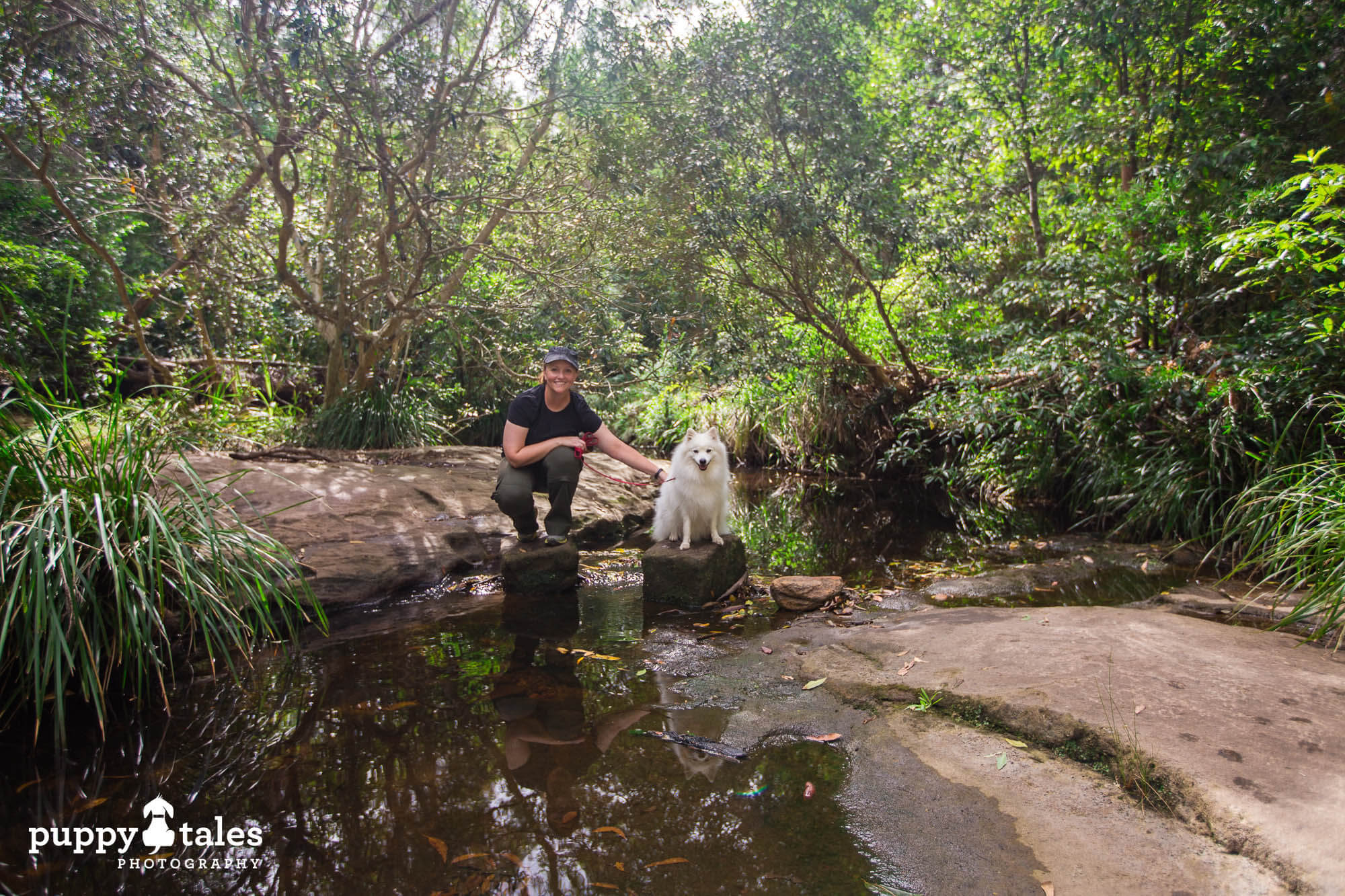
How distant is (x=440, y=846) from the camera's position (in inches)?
82.6

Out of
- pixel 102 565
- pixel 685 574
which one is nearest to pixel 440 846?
pixel 102 565

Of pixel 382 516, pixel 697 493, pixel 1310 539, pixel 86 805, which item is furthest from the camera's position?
pixel 382 516

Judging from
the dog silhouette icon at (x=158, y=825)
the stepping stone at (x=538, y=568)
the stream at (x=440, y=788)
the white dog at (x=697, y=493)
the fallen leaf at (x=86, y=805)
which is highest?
the white dog at (x=697, y=493)

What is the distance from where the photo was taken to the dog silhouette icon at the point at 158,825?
2.14 meters

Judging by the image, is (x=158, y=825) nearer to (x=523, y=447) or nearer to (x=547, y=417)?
(x=523, y=447)

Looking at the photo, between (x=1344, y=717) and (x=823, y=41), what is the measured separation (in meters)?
7.78

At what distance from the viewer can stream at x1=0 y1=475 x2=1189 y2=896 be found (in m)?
1.98

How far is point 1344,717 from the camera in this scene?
8.09 ft

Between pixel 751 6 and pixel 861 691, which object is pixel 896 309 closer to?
pixel 751 6

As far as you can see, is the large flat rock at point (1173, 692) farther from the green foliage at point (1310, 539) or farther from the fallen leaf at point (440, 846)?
the fallen leaf at point (440, 846)

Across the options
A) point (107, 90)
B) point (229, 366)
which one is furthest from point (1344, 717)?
point (229, 366)

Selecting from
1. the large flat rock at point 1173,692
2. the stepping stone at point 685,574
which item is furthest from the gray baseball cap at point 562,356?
the large flat rock at point 1173,692

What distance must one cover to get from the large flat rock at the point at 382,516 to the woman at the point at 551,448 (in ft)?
2.89

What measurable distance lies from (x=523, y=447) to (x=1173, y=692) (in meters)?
3.72
